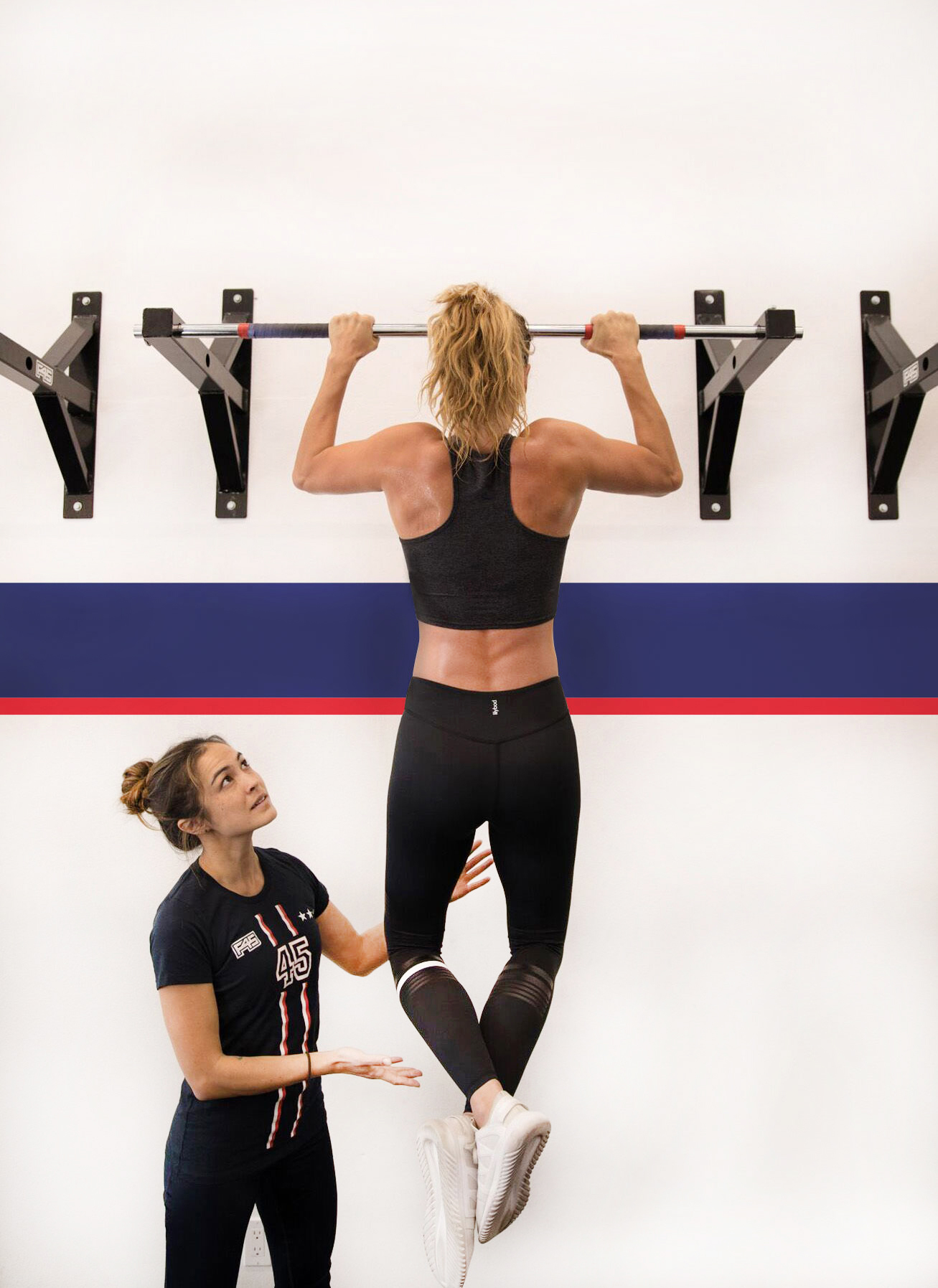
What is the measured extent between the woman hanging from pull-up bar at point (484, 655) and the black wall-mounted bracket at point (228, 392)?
63cm

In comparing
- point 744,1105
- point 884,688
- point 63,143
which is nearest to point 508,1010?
point 744,1105

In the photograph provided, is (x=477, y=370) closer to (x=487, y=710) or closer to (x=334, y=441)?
(x=334, y=441)

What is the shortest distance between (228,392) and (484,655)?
1066 millimetres

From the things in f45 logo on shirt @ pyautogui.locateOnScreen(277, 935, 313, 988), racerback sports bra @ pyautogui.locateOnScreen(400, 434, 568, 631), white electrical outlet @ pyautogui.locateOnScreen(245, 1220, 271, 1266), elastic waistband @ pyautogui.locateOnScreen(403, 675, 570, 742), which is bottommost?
white electrical outlet @ pyautogui.locateOnScreen(245, 1220, 271, 1266)

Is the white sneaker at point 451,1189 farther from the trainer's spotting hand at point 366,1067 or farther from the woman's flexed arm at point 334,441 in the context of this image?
the woman's flexed arm at point 334,441

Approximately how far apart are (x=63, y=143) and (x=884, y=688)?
8.40 feet

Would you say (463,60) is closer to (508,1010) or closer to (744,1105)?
(508,1010)

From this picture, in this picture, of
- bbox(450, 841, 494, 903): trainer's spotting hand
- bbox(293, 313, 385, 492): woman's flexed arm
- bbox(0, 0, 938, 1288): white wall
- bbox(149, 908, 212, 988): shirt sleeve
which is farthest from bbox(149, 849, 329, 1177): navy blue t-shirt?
bbox(293, 313, 385, 492): woman's flexed arm

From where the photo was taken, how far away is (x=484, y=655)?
1.88 metres

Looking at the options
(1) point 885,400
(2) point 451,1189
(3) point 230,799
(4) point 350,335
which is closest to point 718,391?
(1) point 885,400

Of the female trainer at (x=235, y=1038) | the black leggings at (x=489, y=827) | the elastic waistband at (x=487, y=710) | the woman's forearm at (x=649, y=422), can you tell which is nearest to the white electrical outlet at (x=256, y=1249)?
the female trainer at (x=235, y=1038)

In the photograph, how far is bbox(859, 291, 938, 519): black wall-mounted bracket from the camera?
2.43 metres

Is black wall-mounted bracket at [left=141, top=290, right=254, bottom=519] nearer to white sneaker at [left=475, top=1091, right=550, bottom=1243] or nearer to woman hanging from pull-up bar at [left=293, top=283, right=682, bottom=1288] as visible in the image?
woman hanging from pull-up bar at [left=293, top=283, right=682, bottom=1288]

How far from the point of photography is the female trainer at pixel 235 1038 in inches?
74.6
